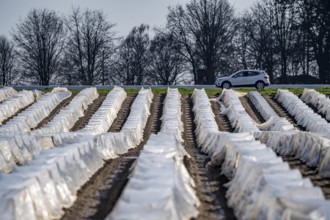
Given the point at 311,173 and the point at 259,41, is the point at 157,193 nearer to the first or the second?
the point at 311,173

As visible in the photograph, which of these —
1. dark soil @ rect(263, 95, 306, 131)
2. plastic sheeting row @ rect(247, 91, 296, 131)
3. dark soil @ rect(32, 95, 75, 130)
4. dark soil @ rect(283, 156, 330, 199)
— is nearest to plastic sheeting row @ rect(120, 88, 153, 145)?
dark soil @ rect(32, 95, 75, 130)

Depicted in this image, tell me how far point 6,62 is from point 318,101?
52532 mm

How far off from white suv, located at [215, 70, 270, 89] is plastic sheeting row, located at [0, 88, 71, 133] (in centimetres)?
1188

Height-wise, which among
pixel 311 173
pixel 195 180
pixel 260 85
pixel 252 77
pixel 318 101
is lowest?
pixel 311 173

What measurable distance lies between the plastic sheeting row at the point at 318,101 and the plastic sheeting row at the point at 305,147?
33.7 ft

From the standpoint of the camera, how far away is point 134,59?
76.4 metres

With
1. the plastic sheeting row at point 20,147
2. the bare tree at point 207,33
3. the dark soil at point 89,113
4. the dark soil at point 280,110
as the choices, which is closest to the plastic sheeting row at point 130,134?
the plastic sheeting row at point 20,147

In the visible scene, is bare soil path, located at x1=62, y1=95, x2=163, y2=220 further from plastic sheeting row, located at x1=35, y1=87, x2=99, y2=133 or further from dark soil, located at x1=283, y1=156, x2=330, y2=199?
plastic sheeting row, located at x1=35, y1=87, x2=99, y2=133

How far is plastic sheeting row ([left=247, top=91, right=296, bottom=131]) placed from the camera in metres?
26.1

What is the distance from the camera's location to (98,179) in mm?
15508

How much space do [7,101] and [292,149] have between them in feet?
67.7

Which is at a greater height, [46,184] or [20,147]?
[46,184]

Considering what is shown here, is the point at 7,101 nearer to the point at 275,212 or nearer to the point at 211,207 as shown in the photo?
the point at 211,207

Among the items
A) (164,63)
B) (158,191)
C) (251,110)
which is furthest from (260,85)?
(164,63)
